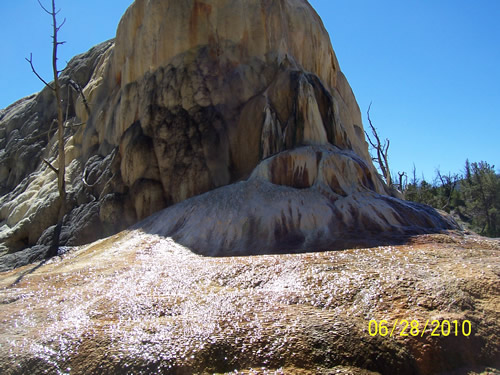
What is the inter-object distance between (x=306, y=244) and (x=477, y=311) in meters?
2.67

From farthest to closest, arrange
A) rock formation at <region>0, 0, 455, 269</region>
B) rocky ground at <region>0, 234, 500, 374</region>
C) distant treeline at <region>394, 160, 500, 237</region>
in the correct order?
distant treeline at <region>394, 160, 500, 237</region> < rock formation at <region>0, 0, 455, 269</region> < rocky ground at <region>0, 234, 500, 374</region>

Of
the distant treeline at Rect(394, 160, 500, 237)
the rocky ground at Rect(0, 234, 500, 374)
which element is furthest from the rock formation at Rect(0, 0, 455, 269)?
the distant treeline at Rect(394, 160, 500, 237)

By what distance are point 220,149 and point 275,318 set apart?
256 inches

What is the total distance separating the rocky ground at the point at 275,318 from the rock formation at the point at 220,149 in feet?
4.68

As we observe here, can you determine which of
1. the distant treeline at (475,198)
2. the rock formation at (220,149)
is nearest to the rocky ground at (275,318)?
the rock formation at (220,149)

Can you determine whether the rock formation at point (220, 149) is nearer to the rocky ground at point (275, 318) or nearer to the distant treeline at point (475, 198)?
the rocky ground at point (275, 318)

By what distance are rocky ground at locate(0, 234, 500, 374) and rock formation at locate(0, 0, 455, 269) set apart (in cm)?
143

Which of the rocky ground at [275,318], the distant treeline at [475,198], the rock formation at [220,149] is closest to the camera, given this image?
the rocky ground at [275,318]

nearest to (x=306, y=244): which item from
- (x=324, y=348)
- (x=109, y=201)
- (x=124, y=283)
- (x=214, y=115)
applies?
(x=124, y=283)

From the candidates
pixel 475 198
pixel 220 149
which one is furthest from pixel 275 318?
pixel 475 198

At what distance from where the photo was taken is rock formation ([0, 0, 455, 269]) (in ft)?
21.1

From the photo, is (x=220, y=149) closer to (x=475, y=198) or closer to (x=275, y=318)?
(x=275, y=318)

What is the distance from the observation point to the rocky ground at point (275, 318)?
116 inches

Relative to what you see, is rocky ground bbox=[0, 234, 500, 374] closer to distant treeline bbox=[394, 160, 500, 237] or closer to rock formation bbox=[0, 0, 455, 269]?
rock formation bbox=[0, 0, 455, 269]
